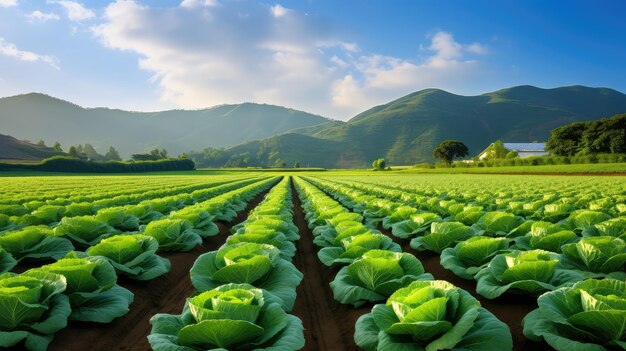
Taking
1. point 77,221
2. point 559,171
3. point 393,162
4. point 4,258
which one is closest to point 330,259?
point 4,258

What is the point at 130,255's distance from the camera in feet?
15.9

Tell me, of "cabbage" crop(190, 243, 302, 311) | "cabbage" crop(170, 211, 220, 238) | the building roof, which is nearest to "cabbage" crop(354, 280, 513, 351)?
"cabbage" crop(190, 243, 302, 311)

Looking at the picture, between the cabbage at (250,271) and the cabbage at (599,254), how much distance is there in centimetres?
323

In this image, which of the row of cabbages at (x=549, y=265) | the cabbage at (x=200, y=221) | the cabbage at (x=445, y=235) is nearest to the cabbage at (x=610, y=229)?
the row of cabbages at (x=549, y=265)

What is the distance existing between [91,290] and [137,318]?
0.91 m

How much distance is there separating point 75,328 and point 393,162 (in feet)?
560

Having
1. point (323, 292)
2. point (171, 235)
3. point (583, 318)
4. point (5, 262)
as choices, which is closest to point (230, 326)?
point (583, 318)

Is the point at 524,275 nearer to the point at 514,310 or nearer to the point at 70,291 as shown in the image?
the point at 514,310

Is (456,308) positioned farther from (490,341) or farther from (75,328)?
(75,328)

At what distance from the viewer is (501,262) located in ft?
12.7

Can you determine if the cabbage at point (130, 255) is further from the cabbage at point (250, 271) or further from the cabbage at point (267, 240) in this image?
the cabbage at point (250, 271)

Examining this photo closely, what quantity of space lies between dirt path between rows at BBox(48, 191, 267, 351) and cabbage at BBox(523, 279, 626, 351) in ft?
11.7

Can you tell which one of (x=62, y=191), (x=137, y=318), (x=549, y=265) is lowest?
(x=137, y=318)

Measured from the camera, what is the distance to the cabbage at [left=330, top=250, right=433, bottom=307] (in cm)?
374
